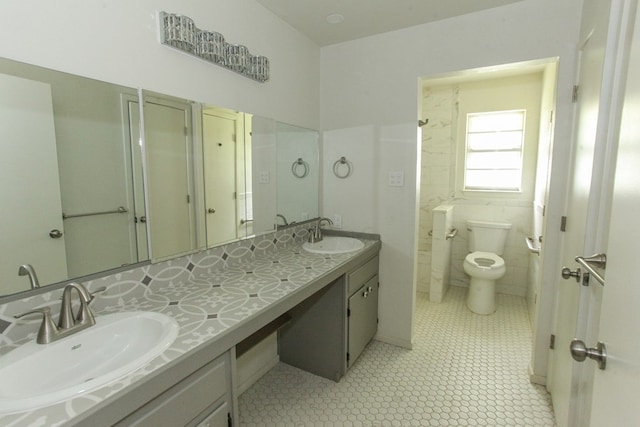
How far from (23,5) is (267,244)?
160cm

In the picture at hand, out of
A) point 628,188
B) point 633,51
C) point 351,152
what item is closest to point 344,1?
point 351,152

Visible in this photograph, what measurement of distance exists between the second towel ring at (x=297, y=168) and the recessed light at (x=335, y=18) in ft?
3.23

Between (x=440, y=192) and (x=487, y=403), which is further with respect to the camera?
(x=440, y=192)

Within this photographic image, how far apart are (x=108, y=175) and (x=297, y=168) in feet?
4.65

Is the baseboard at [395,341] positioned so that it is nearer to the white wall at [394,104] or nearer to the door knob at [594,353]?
the white wall at [394,104]

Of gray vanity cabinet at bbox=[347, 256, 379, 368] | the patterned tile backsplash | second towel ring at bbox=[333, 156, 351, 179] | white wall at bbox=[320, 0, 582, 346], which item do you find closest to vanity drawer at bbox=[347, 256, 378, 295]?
gray vanity cabinet at bbox=[347, 256, 379, 368]

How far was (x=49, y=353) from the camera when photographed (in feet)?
3.30

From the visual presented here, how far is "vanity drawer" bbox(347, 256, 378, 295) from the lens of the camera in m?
2.14

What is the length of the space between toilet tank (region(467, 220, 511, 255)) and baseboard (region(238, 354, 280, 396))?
2471 mm

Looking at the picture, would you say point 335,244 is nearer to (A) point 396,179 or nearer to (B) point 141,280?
(A) point 396,179

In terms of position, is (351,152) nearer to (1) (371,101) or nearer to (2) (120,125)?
(1) (371,101)

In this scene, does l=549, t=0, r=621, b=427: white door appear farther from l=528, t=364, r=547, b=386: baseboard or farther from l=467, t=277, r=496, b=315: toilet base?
l=467, t=277, r=496, b=315: toilet base

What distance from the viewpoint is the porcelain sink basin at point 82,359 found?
32.2 inches

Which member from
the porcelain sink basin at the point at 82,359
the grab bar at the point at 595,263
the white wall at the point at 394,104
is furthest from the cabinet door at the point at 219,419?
the white wall at the point at 394,104
